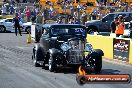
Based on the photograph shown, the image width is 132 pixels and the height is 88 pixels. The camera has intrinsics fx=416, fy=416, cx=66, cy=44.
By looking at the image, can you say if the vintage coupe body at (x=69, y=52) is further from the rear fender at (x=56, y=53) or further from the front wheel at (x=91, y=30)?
the front wheel at (x=91, y=30)

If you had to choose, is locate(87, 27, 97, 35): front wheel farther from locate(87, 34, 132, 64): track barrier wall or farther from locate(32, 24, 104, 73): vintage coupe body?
locate(32, 24, 104, 73): vintage coupe body

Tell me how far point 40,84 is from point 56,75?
230cm

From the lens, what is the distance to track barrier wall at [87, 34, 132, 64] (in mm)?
18344

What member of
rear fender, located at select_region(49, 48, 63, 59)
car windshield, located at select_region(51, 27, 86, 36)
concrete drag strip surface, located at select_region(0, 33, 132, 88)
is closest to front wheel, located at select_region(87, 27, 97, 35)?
concrete drag strip surface, located at select_region(0, 33, 132, 88)

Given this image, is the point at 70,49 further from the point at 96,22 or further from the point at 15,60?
the point at 96,22

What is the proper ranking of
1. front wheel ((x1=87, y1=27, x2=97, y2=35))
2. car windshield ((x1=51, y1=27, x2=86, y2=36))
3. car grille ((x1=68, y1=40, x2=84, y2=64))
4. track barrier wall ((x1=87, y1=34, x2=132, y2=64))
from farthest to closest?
front wheel ((x1=87, y1=27, x2=97, y2=35)), track barrier wall ((x1=87, y1=34, x2=132, y2=64)), car windshield ((x1=51, y1=27, x2=86, y2=36)), car grille ((x1=68, y1=40, x2=84, y2=64))

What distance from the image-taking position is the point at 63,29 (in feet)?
52.5

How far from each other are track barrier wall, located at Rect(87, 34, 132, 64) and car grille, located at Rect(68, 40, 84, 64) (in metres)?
4.34

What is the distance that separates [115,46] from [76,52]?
5.91m

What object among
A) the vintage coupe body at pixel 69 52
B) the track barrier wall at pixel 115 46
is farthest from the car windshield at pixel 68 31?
the track barrier wall at pixel 115 46

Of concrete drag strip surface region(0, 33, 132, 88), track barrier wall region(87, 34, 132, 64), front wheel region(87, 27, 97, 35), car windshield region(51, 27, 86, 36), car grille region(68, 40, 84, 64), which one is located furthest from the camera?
front wheel region(87, 27, 97, 35)

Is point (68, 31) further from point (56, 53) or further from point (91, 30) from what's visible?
point (91, 30)

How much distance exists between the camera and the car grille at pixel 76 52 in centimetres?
1426

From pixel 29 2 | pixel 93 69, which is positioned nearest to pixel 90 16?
pixel 29 2
